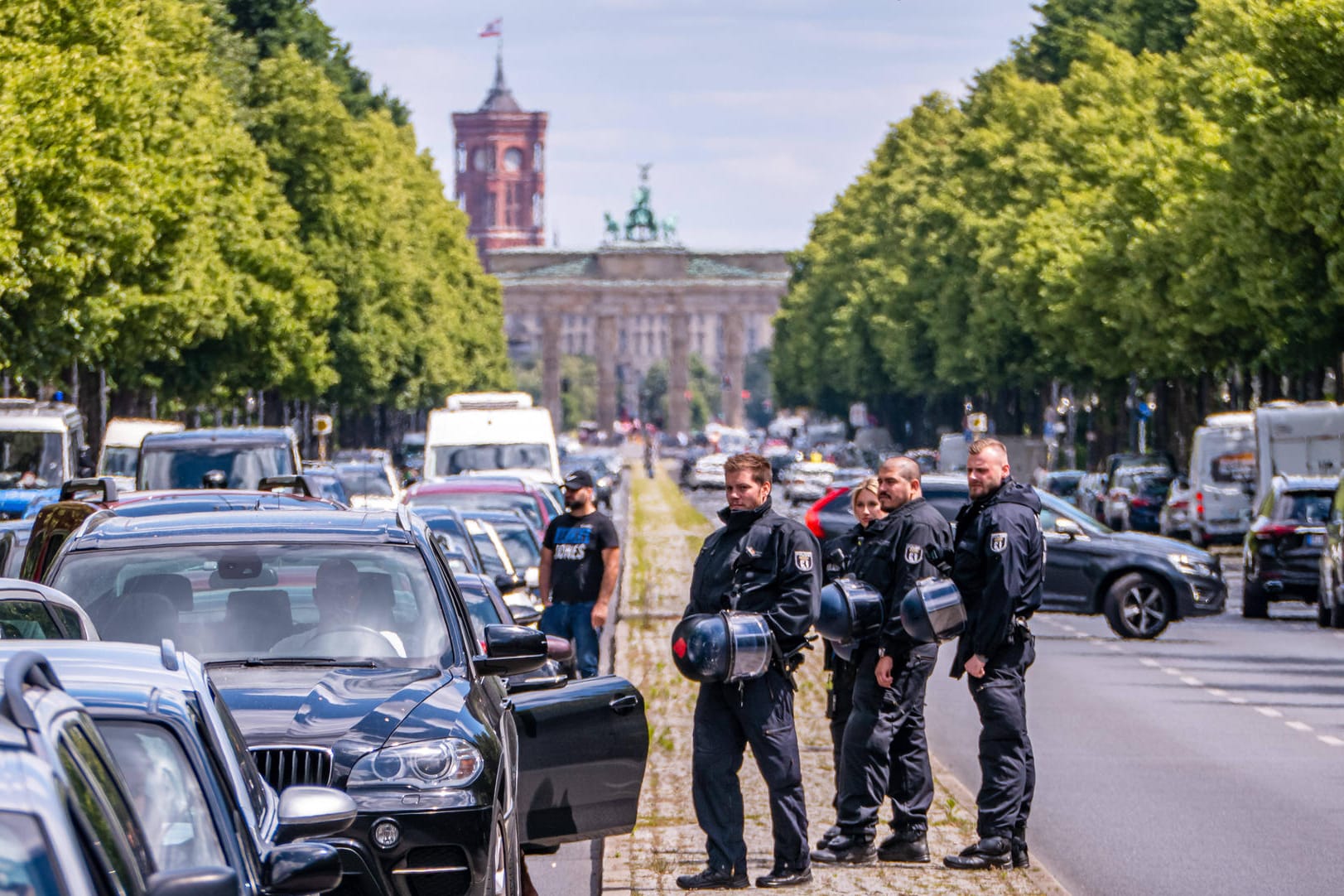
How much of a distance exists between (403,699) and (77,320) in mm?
33441

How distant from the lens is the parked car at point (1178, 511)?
158ft

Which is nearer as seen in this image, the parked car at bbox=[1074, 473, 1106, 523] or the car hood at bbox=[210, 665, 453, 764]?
the car hood at bbox=[210, 665, 453, 764]

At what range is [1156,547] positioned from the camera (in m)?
27.1

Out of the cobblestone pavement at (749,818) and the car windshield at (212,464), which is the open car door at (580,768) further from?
the car windshield at (212,464)

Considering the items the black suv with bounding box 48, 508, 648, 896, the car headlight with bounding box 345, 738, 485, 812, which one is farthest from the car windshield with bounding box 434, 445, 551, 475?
the car headlight with bounding box 345, 738, 485, 812

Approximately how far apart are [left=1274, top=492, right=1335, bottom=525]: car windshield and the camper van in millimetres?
11953

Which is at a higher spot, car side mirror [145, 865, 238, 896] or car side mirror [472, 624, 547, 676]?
car side mirror [145, 865, 238, 896]

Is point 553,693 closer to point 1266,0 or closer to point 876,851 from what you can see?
point 876,851

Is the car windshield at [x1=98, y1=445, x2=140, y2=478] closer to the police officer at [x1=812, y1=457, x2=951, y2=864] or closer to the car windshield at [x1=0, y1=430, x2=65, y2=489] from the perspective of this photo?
the car windshield at [x1=0, y1=430, x2=65, y2=489]

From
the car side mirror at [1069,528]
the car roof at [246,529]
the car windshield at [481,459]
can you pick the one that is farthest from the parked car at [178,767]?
the car windshield at [481,459]

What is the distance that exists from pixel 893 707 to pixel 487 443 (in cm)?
3024

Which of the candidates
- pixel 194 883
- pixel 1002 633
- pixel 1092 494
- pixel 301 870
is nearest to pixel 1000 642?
Answer: pixel 1002 633

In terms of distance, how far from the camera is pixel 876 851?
36.5ft

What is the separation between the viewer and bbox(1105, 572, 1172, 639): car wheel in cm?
2695
